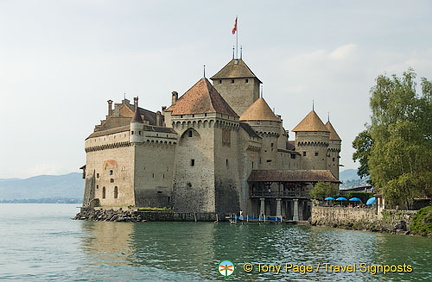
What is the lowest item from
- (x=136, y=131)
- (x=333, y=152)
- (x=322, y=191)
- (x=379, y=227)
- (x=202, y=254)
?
(x=202, y=254)

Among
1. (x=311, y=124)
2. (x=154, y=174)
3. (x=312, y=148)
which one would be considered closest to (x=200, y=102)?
(x=154, y=174)

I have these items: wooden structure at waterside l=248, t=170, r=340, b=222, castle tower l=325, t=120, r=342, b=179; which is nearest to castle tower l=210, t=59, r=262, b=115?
castle tower l=325, t=120, r=342, b=179

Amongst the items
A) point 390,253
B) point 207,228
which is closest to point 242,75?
point 207,228

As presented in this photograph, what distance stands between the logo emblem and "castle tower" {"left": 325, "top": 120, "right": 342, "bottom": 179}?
184 feet

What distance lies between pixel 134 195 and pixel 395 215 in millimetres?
25288

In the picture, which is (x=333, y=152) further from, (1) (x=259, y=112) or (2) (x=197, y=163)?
(2) (x=197, y=163)

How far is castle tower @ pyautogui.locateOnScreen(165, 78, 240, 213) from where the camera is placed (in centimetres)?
6662

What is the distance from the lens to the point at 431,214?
48.4m

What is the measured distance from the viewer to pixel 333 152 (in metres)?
88.4

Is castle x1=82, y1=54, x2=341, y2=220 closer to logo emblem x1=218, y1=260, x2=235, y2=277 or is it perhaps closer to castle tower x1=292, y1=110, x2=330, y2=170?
castle tower x1=292, y1=110, x2=330, y2=170

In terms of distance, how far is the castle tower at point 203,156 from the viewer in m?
66.6

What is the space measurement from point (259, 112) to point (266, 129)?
221cm

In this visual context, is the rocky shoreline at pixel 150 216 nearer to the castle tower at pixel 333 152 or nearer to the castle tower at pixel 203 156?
the castle tower at pixel 203 156

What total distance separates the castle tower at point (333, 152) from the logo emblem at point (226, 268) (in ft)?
184
